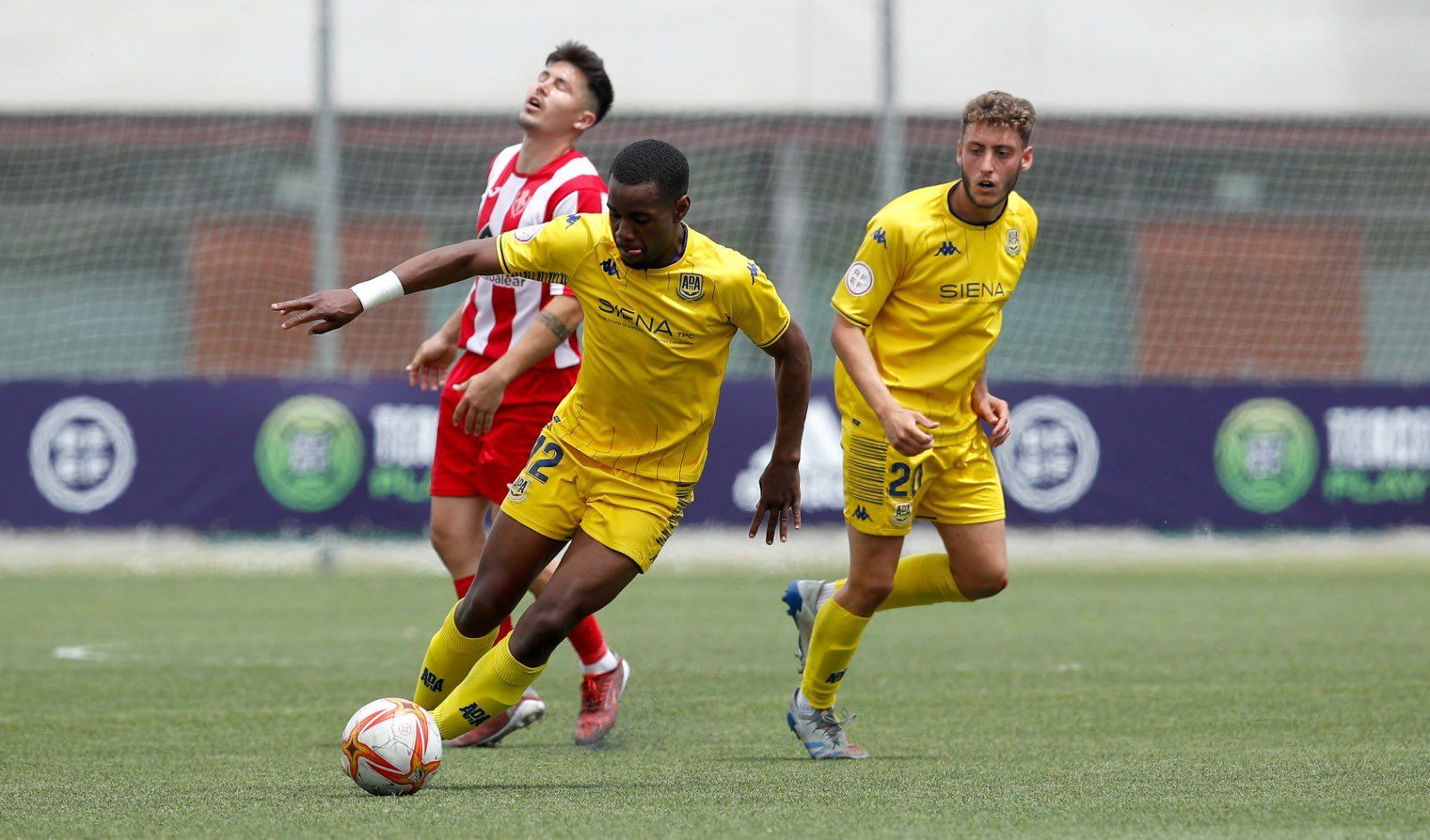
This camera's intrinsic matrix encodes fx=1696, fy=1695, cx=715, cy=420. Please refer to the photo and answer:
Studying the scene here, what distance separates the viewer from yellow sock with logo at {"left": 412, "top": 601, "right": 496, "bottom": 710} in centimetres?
489

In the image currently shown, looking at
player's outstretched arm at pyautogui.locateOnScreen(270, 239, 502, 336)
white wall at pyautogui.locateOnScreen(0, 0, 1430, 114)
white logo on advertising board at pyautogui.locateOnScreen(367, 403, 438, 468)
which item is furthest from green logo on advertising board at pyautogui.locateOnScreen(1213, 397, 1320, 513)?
player's outstretched arm at pyautogui.locateOnScreen(270, 239, 502, 336)

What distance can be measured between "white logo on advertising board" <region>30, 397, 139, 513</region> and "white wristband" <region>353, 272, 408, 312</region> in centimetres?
949

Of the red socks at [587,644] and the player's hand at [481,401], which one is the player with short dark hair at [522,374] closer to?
the red socks at [587,644]

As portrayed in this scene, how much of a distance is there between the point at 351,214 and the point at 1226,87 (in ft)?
26.8

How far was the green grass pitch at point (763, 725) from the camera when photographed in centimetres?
406

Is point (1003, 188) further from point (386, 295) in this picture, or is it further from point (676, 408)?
point (386, 295)

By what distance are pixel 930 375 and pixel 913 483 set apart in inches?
14.1

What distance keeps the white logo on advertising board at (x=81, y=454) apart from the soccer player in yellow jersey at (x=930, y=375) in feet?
29.7

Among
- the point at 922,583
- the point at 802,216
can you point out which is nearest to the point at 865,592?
the point at 922,583

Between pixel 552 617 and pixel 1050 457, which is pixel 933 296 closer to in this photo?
pixel 552 617

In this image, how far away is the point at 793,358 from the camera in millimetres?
4844

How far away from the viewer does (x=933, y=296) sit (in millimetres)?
5438

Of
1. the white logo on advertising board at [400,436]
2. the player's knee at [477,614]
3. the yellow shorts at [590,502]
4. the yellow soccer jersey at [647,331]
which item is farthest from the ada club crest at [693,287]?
the white logo on advertising board at [400,436]

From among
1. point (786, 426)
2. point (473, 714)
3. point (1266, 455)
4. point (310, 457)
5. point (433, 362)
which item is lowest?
point (310, 457)
